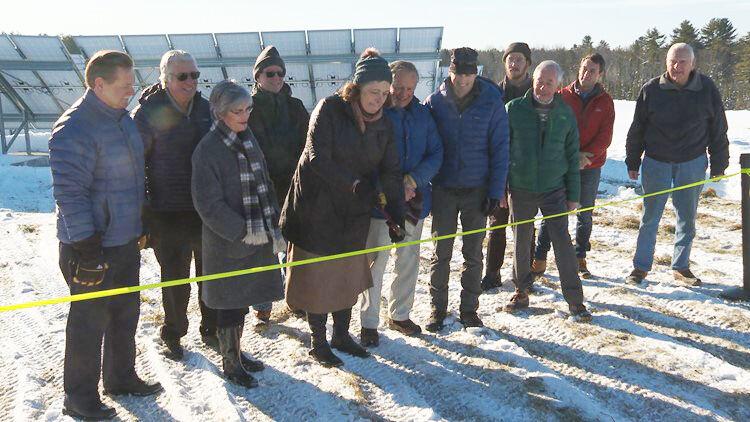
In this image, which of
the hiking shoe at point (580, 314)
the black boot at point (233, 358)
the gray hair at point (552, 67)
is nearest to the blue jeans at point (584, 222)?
the hiking shoe at point (580, 314)

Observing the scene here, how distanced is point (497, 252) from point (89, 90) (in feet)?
12.3

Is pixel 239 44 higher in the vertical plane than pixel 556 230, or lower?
higher

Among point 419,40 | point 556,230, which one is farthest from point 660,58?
point 556,230

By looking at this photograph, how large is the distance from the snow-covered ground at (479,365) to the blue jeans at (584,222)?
29cm

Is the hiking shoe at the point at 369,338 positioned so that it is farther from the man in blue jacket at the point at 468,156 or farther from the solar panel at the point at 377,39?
the solar panel at the point at 377,39

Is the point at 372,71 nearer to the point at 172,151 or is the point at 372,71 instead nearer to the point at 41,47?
the point at 172,151

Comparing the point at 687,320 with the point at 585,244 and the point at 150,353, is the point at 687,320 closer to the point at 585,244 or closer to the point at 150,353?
the point at 585,244

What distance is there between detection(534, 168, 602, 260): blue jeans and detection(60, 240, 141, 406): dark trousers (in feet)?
12.6

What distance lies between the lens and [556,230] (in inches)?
174

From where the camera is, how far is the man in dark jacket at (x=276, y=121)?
161 inches

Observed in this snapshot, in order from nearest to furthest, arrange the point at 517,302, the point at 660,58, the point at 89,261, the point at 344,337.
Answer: the point at 89,261, the point at 344,337, the point at 517,302, the point at 660,58

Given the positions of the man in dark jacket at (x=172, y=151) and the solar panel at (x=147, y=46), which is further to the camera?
the solar panel at (x=147, y=46)

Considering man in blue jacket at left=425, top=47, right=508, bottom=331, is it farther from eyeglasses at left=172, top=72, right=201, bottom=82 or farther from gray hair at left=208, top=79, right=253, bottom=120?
eyeglasses at left=172, top=72, right=201, bottom=82

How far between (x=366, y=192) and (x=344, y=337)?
1.19 meters
